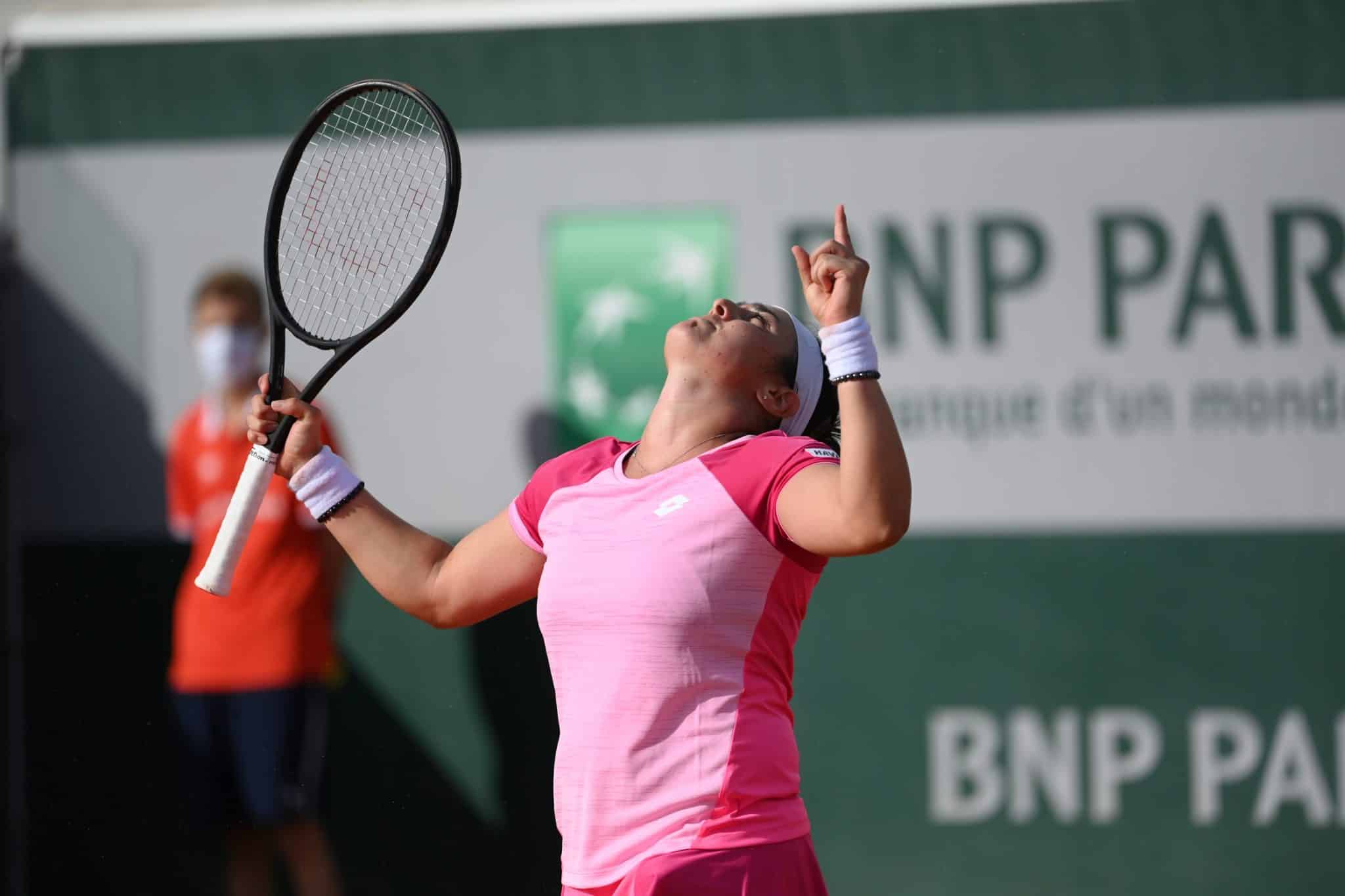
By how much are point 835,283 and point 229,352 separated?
2829 millimetres

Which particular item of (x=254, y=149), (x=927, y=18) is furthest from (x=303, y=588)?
(x=927, y=18)

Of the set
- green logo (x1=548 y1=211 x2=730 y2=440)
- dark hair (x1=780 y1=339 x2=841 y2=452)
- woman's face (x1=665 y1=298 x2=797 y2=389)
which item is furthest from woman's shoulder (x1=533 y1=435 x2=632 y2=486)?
green logo (x1=548 y1=211 x2=730 y2=440)

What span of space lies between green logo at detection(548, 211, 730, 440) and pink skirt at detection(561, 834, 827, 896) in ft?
8.01

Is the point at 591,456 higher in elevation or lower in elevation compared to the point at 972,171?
lower

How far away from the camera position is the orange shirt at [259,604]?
398 cm

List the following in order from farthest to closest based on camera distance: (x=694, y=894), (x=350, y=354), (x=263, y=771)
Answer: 1. (x=263, y=771)
2. (x=350, y=354)
3. (x=694, y=894)

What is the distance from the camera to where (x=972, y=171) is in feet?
13.4

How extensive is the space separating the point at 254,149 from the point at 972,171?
2224 mm

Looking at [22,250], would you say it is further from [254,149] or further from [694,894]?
[694,894]

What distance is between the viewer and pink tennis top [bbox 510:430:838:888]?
5.81 ft

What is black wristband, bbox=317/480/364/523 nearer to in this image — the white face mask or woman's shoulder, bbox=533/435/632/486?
woman's shoulder, bbox=533/435/632/486

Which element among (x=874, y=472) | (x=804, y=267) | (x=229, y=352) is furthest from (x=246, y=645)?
(x=874, y=472)

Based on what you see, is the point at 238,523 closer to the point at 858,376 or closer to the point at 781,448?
the point at 781,448

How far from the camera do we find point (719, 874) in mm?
1760
